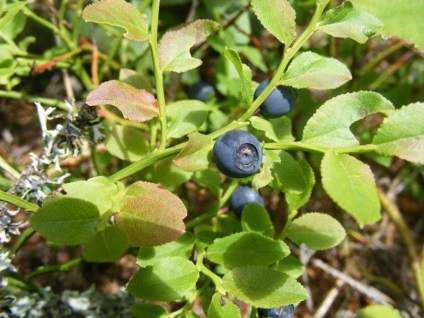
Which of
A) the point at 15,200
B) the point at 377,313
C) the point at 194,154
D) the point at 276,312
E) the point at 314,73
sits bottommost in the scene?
the point at 377,313

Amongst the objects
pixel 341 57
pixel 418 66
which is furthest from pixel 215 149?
pixel 418 66

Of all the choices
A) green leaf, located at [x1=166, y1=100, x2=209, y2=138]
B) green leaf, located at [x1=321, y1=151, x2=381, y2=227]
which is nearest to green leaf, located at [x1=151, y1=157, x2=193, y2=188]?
green leaf, located at [x1=166, y1=100, x2=209, y2=138]

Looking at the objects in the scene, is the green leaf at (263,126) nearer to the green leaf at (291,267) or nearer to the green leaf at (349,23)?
the green leaf at (349,23)

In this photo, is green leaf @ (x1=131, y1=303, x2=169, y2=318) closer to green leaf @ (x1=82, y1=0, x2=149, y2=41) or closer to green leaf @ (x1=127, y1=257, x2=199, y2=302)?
green leaf @ (x1=127, y1=257, x2=199, y2=302)

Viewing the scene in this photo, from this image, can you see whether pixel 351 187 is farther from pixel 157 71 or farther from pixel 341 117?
pixel 157 71

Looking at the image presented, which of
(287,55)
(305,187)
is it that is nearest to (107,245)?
(305,187)

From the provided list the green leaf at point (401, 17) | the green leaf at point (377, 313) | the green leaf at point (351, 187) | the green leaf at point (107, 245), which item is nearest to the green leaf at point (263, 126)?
the green leaf at point (351, 187)

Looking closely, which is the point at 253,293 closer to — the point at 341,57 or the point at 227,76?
the point at 227,76
